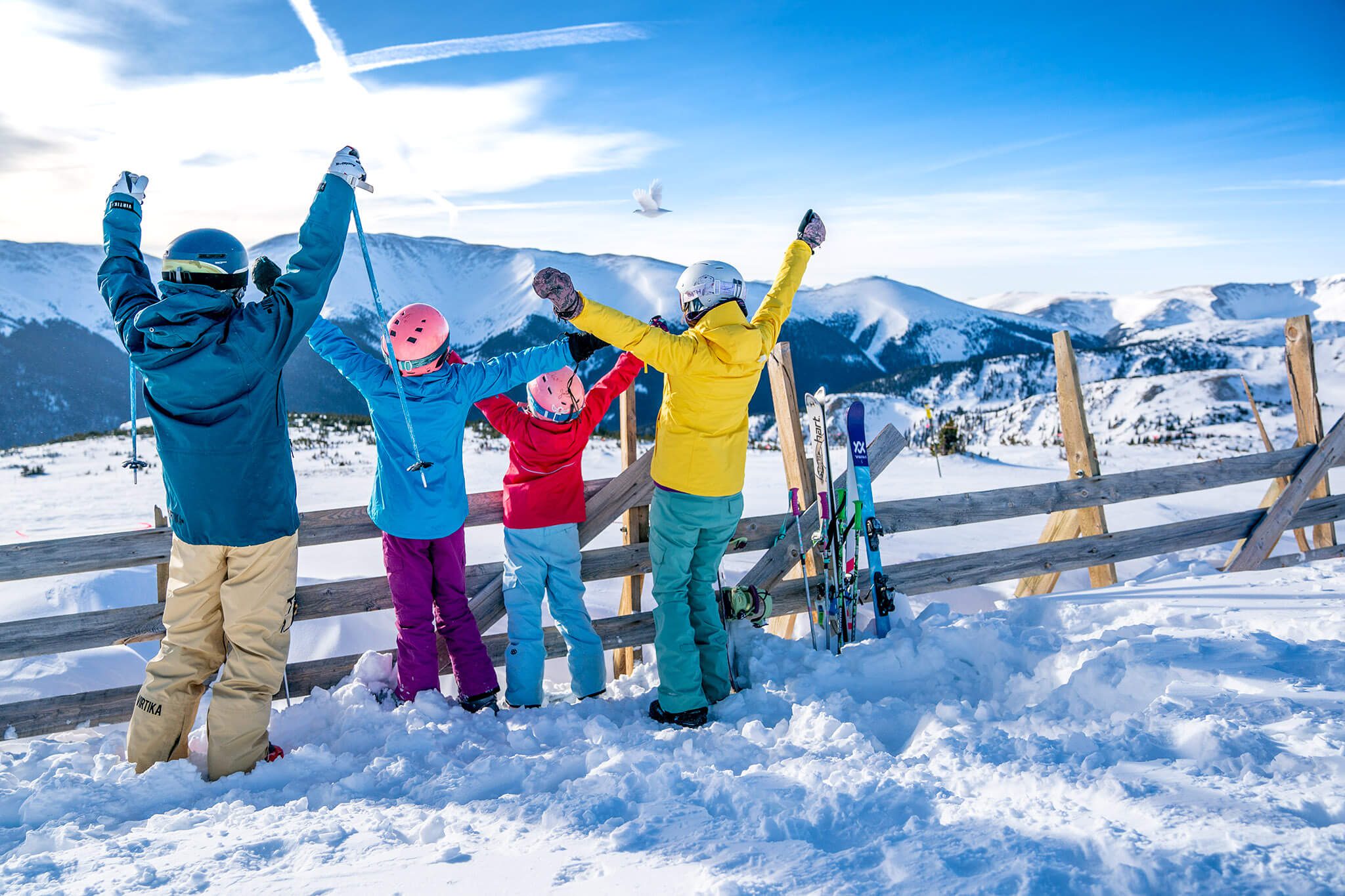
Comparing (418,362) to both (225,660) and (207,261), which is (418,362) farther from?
(225,660)

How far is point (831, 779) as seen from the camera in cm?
283

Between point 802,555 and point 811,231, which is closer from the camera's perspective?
point 811,231

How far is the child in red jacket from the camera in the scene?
4.24 m

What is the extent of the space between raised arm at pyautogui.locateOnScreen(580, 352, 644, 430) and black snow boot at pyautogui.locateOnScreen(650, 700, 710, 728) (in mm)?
1681

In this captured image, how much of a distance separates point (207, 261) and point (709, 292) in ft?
7.93

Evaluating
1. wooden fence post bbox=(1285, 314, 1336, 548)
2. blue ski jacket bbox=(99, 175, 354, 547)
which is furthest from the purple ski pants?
wooden fence post bbox=(1285, 314, 1336, 548)

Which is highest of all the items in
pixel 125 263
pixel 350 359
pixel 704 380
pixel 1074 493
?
pixel 125 263

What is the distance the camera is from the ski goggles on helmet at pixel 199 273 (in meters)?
3.22

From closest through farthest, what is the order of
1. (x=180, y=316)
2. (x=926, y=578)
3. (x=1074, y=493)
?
1. (x=180, y=316)
2. (x=926, y=578)
3. (x=1074, y=493)

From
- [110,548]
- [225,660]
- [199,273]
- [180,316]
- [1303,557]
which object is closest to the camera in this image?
[180,316]

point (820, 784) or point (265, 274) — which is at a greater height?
point (265, 274)

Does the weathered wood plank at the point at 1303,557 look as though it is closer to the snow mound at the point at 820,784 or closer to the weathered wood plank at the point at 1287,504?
the weathered wood plank at the point at 1287,504

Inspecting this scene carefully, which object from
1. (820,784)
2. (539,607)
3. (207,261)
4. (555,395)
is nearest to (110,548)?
(207,261)

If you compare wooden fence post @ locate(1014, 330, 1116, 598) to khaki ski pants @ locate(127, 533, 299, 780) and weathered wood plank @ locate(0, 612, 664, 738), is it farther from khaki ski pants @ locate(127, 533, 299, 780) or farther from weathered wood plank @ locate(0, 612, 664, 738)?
khaki ski pants @ locate(127, 533, 299, 780)
